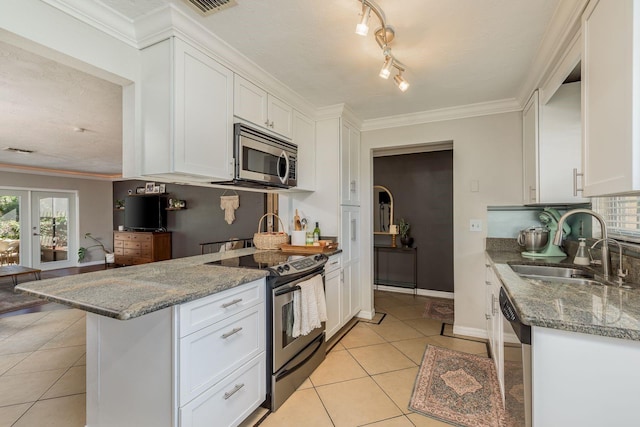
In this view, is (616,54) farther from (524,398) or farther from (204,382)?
(204,382)

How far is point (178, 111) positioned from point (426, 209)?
12.6ft

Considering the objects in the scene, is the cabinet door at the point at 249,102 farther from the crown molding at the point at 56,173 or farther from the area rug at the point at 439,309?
the crown molding at the point at 56,173

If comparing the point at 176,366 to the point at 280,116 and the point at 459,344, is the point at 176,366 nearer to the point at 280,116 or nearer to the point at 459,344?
the point at 280,116

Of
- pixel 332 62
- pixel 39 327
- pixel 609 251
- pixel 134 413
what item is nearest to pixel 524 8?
pixel 332 62

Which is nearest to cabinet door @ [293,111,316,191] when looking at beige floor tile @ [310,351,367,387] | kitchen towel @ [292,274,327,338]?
kitchen towel @ [292,274,327,338]

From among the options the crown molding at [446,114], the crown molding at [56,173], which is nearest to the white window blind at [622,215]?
the crown molding at [446,114]

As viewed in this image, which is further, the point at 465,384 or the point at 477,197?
the point at 477,197

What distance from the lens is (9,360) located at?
253cm

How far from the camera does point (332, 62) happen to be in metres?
2.11

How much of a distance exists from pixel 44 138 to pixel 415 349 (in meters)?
5.33

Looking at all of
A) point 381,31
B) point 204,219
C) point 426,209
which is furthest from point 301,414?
point 204,219

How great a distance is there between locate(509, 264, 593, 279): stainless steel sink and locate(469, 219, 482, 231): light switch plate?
94cm

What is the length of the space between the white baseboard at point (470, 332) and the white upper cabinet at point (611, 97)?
208 cm

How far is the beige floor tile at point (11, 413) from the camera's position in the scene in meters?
1.78
